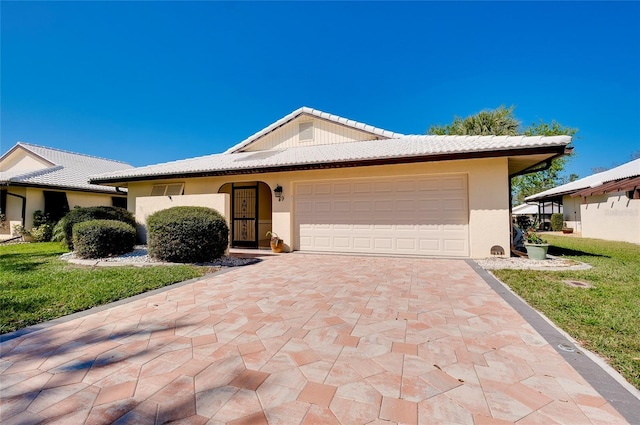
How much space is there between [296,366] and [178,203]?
958 cm

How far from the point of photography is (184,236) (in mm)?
7762

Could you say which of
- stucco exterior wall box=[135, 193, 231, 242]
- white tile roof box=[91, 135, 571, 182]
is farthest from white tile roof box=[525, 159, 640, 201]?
stucco exterior wall box=[135, 193, 231, 242]

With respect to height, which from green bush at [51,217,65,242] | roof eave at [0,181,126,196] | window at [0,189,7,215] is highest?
roof eave at [0,181,126,196]

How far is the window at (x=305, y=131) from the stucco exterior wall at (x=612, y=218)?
16.1 meters

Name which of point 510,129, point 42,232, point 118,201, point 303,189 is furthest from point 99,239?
point 510,129

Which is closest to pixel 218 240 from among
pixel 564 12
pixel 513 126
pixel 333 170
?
pixel 333 170

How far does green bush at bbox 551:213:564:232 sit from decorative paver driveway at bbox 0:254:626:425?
992 inches

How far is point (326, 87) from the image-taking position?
18.8m

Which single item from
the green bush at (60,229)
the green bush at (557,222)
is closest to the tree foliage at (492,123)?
the green bush at (557,222)

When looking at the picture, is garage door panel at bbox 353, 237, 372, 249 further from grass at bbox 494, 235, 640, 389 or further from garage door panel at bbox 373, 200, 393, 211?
grass at bbox 494, 235, 640, 389

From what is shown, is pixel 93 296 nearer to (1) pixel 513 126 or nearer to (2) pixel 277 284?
(2) pixel 277 284

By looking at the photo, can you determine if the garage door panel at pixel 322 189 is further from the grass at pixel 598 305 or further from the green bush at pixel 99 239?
the green bush at pixel 99 239

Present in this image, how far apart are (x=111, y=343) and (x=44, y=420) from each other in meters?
1.25

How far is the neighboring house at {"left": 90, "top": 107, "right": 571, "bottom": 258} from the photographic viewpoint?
8.20 metres
